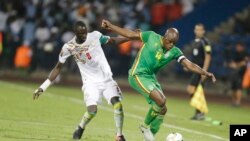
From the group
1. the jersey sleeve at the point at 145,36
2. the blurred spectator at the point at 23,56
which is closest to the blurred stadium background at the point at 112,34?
the blurred spectator at the point at 23,56

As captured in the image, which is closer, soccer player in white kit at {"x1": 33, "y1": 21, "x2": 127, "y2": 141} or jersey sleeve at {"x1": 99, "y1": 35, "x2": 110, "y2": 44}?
soccer player in white kit at {"x1": 33, "y1": 21, "x2": 127, "y2": 141}

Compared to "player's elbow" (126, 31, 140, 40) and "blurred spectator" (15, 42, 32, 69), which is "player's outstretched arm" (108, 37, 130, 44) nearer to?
"player's elbow" (126, 31, 140, 40)

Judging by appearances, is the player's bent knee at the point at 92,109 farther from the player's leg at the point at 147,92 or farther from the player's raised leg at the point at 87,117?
the player's leg at the point at 147,92

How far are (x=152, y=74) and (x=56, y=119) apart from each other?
4.19m

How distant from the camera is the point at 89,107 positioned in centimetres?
1320

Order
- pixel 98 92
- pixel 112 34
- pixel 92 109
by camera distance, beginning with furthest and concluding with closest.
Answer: pixel 112 34, pixel 98 92, pixel 92 109

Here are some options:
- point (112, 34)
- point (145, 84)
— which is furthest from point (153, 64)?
point (112, 34)

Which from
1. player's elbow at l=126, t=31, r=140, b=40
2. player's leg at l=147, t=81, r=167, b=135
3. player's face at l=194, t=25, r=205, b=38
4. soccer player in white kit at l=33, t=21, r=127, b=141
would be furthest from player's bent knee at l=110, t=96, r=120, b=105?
player's face at l=194, t=25, r=205, b=38

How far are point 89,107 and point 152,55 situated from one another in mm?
1473

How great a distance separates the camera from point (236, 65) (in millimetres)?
Result: 24609

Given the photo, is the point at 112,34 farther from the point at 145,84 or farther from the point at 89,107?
the point at 145,84

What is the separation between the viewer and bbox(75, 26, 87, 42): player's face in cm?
1326

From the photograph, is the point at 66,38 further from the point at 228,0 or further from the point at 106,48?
the point at 228,0

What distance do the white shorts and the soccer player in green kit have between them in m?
0.48
